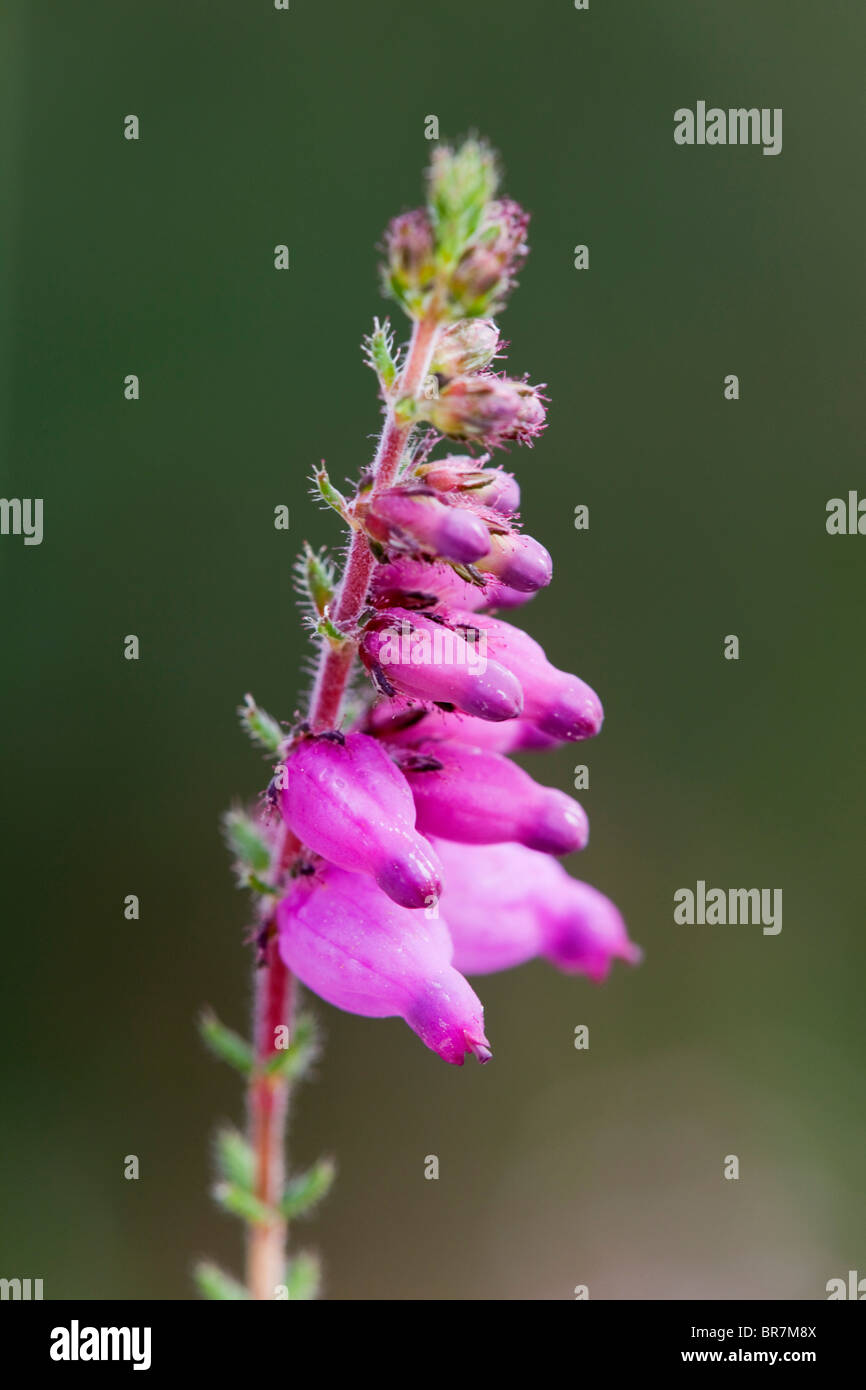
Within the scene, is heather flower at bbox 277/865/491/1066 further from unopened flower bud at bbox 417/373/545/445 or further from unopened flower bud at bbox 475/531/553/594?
unopened flower bud at bbox 417/373/545/445

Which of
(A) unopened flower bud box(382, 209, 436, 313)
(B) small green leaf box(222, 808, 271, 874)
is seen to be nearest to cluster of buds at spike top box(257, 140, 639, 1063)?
(A) unopened flower bud box(382, 209, 436, 313)

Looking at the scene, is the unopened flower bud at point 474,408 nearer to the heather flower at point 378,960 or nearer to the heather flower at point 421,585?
the heather flower at point 421,585

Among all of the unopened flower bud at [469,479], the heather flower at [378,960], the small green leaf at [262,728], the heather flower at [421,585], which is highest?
the unopened flower bud at [469,479]

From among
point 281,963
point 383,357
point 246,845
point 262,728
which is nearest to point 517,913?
point 281,963

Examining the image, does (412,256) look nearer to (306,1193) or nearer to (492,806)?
(492,806)

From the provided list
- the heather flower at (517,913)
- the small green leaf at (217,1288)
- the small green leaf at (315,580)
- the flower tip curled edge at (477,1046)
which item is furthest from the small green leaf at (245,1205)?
the small green leaf at (315,580)

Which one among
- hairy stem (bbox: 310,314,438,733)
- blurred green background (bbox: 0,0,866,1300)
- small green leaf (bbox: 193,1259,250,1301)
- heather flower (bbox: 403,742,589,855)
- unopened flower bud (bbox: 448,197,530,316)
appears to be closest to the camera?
unopened flower bud (bbox: 448,197,530,316)

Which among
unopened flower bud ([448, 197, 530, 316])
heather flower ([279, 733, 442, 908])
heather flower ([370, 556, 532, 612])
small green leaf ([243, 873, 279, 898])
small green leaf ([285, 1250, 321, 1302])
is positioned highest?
unopened flower bud ([448, 197, 530, 316])

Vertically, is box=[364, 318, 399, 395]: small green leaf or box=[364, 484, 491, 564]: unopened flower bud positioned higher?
box=[364, 318, 399, 395]: small green leaf
